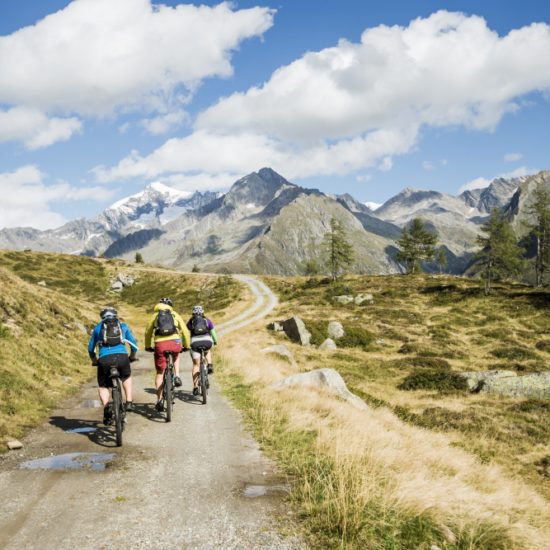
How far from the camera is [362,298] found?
2120 inches

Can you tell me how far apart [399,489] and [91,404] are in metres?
10.3

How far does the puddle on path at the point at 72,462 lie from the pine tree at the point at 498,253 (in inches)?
2053

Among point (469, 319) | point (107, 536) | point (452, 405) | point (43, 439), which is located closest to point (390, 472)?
point (107, 536)

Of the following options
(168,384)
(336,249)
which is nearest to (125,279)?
(336,249)

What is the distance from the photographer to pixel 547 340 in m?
34.8

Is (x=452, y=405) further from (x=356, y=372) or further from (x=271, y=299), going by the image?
(x=271, y=299)

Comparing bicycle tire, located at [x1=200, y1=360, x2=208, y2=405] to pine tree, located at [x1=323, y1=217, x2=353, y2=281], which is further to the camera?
pine tree, located at [x1=323, y1=217, x2=353, y2=281]

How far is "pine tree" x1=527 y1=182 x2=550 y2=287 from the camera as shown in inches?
2416

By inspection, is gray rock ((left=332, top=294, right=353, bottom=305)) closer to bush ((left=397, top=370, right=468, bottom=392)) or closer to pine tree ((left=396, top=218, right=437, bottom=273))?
bush ((left=397, top=370, right=468, bottom=392))

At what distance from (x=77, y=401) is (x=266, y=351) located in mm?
14350

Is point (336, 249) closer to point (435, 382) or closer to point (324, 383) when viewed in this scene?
point (435, 382)

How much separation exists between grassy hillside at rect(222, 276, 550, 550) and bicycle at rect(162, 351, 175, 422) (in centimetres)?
207

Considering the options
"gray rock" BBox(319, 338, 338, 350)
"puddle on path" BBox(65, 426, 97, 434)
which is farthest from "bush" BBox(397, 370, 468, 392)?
"puddle on path" BBox(65, 426, 97, 434)

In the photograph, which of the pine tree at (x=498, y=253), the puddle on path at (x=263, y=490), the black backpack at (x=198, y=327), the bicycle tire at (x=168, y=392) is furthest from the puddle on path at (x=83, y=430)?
the pine tree at (x=498, y=253)
